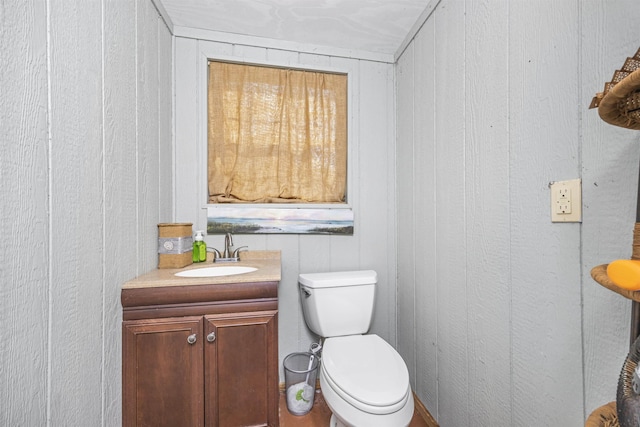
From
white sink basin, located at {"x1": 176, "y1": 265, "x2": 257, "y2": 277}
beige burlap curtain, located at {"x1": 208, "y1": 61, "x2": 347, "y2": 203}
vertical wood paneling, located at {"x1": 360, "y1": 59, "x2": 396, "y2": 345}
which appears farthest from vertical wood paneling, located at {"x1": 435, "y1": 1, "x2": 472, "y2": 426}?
white sink basin, located at {"x1": 176, "y1": 265, "x2": 257, "y2": 277}

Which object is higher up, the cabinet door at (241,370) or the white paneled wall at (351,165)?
the white paneled wall at (351,165)

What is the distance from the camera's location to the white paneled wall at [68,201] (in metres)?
0.62

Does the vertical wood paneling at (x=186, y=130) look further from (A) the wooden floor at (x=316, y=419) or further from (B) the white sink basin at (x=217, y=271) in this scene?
(A) the wooden floor at (x=316, y=419)

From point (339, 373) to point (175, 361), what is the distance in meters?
0.67

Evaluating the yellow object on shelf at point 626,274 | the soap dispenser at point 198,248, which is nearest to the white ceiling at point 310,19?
the soap dispenser at point 198,248

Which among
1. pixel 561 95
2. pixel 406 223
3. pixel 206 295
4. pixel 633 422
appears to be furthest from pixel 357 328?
pixel 561 95

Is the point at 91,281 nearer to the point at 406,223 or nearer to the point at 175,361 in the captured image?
the point at 175,361

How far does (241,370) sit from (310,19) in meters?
1.88

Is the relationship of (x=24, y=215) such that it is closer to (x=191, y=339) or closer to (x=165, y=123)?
(x=191, y=339)

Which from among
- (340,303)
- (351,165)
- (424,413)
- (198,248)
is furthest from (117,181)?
(424,413)

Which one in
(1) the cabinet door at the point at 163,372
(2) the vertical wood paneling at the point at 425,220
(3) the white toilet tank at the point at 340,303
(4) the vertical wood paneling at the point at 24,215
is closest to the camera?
(4) the vertical wood paneling at the point at 24,215

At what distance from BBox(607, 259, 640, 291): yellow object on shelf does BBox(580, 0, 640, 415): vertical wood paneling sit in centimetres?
28

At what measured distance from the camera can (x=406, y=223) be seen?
174 centimetres

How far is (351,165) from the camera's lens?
1899mm
